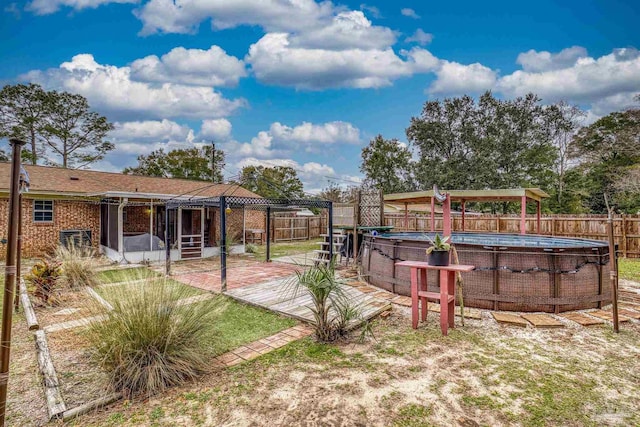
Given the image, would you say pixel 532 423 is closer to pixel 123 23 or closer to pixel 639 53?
pixel 123 23

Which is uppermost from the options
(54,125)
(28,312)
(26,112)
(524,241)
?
(26,112)

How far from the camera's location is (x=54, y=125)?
21281 millimetres

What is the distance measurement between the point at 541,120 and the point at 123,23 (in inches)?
1032

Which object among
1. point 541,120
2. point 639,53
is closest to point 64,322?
point 639,53

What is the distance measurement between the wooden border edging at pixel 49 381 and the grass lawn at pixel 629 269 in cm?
1094

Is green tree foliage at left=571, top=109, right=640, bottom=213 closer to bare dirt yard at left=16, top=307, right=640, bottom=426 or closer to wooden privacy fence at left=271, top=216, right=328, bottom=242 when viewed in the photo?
wooden privacy fence at left=271, top=216, right=328, bottom=242

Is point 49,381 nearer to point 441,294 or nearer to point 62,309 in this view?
point 62,309

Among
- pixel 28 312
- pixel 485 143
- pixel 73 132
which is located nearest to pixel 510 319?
pixel 28 312

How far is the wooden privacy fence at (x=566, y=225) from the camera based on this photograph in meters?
11.2

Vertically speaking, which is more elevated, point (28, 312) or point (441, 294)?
point (441, 294)

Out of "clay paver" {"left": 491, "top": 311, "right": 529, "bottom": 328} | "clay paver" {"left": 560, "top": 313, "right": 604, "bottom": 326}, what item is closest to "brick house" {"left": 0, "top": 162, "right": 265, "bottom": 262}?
"clay paver" {"left": 491, "top": 311, "right": 529, "bottom": 328}

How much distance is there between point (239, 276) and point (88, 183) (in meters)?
9.21

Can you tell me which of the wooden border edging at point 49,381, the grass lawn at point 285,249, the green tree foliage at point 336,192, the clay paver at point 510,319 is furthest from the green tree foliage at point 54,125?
the clay paver at point 510,319

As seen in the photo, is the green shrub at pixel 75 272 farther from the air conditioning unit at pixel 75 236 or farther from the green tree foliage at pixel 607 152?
the green tree foliage at pixel 607 152
